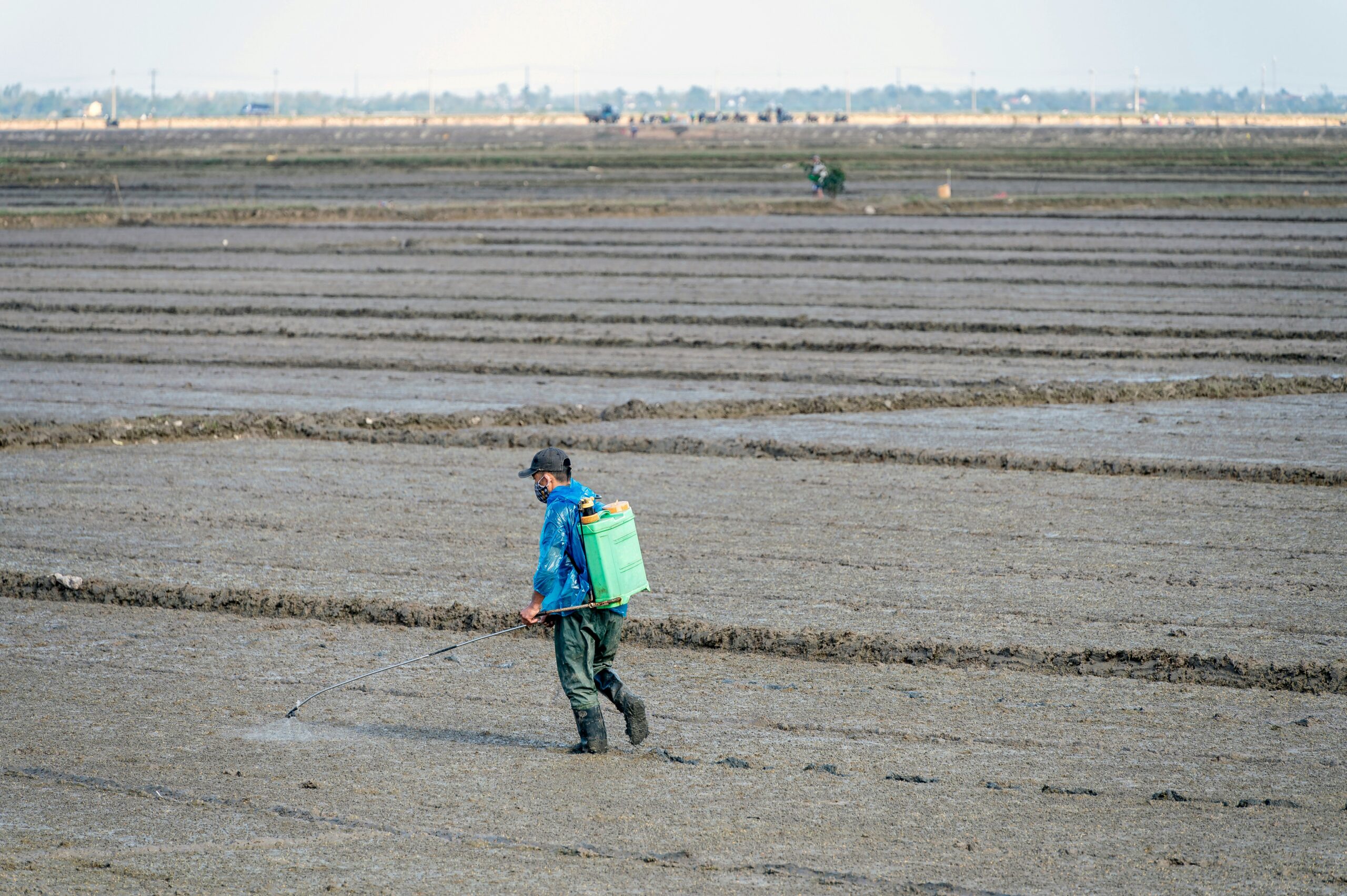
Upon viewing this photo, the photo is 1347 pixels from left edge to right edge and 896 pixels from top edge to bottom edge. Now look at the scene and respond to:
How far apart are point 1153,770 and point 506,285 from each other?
731 inches

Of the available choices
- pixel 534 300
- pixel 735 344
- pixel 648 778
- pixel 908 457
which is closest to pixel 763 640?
pixel 648 778

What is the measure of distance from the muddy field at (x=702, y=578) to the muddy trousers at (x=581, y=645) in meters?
0.32

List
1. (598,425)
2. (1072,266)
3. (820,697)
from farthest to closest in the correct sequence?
(1072,266) < (598,425) < (820,697)

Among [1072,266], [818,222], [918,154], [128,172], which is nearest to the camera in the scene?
[1072,266]

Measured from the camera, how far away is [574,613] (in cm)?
660

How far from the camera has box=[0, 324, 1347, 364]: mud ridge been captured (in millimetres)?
17625

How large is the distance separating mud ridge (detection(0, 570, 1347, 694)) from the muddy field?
0.03 metres

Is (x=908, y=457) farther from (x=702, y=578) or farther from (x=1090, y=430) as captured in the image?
(x=702, y=578)

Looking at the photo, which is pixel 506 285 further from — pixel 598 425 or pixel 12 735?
pixel 12 735

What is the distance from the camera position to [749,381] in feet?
54.2

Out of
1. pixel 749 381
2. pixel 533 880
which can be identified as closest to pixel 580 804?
pixel 533 880

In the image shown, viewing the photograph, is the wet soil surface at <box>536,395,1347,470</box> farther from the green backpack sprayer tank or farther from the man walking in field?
the green backpack sprayer tank

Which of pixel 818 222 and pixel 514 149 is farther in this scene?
pixel 514 149

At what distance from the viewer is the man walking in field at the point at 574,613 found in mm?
6547
